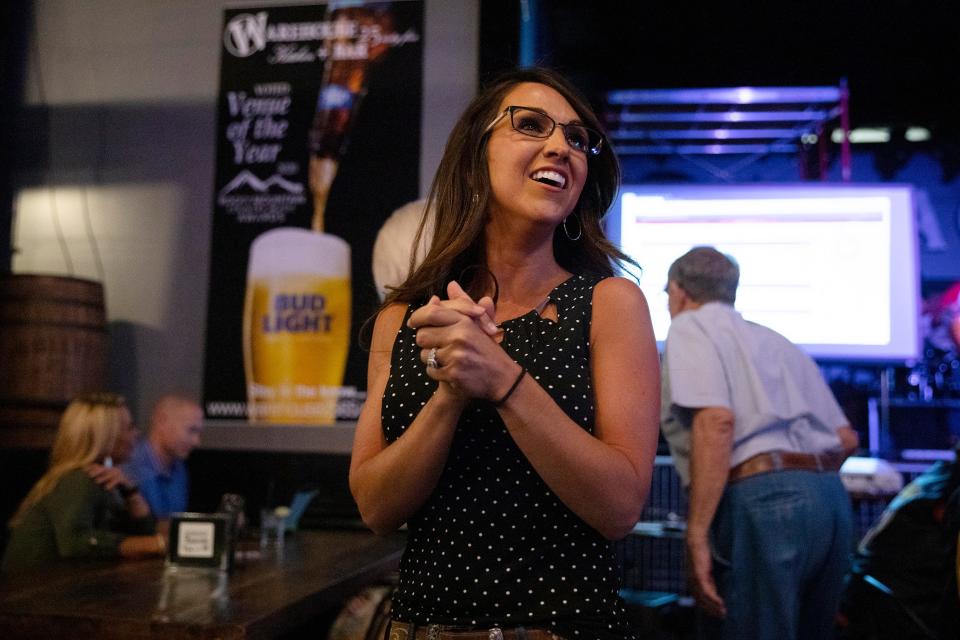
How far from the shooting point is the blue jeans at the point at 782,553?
96.1 inches

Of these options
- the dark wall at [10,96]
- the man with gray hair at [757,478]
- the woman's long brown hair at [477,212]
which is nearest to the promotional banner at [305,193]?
the dark wall at [10,96]

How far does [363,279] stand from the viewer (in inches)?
166

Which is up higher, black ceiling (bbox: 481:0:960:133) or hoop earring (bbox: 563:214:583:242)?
black ceiling (bbox: 481:0:960:133)

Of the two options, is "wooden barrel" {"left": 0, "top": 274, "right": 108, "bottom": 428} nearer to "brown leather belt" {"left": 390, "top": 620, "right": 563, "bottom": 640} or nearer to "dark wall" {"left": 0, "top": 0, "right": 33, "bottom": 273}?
"dark wall" {"left": 0, "top": 0, "right": 33, "bottom": 273}

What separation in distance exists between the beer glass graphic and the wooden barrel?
688 mm

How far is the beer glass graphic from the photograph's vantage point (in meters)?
4.17

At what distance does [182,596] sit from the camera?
2.25m

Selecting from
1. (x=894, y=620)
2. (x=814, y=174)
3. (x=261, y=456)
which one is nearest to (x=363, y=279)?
(x=261, y=456)

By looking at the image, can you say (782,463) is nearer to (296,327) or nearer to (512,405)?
(512,405)

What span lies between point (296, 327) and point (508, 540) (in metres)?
3.21

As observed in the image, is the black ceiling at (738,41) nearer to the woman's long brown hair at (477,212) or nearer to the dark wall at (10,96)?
the dark wall at (10,96)

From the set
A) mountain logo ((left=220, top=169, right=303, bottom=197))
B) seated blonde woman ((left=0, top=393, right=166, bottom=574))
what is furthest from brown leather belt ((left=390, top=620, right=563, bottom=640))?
mountain logo ((left=220, top=169, right=303, bottom=197))

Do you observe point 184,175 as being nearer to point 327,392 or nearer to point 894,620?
point 327,392

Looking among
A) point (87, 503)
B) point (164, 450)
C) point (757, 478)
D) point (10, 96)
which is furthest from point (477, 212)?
point (10, 96)
